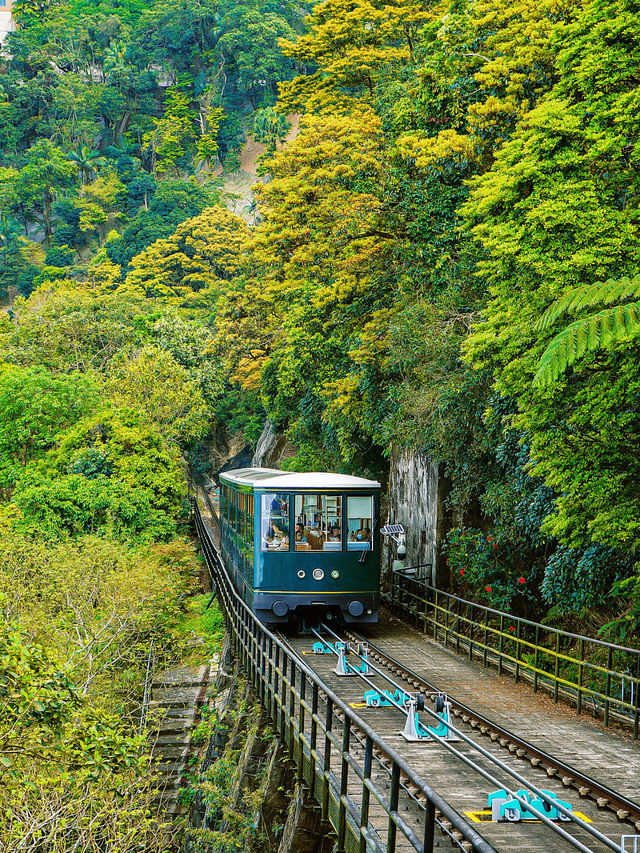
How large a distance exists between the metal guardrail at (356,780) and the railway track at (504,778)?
299 millimetres

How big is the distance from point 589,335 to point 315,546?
8.18 metres

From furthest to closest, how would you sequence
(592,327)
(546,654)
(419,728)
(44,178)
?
1. (44,178)
2. (546,654)
3. (419,728)
4. (592,327)

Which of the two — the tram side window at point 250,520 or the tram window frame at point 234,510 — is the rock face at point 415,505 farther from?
the tram side window at point 250,520

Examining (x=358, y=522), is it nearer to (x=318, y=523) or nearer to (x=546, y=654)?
(x=318, y=523)

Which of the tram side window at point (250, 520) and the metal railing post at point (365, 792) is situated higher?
the tram side window at point (250, 520)

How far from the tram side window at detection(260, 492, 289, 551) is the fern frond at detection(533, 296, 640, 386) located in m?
7.54

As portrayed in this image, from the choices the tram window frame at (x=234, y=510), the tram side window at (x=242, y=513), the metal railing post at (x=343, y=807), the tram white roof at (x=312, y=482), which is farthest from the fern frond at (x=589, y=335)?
the tram window frame at (x=234, y=510)

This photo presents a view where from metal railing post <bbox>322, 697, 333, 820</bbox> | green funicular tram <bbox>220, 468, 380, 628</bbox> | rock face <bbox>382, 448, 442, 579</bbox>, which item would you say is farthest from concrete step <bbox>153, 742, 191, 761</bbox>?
metal railing post <bbox>322, 697, 333, 820</bbox>

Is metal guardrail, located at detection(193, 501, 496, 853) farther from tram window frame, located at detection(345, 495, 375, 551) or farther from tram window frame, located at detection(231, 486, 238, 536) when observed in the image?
tram window frame, located at detection(231, 486, 238, 536)

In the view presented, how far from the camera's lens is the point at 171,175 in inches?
3238

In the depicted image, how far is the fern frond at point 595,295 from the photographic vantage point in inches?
372

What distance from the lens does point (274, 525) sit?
1617cm

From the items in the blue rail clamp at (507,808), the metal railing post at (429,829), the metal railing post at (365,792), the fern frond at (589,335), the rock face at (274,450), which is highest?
the fern frond at (589,335)

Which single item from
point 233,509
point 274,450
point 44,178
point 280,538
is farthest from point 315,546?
point 44,178
